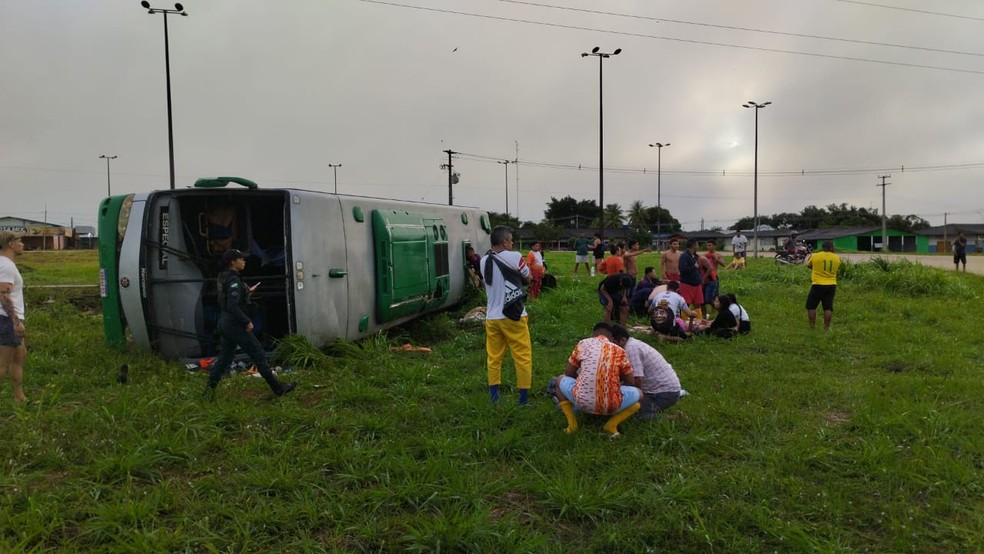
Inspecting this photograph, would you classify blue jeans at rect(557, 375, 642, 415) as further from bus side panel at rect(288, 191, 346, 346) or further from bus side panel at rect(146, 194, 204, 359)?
bus side panel at rect(146, 194, 204, 359)

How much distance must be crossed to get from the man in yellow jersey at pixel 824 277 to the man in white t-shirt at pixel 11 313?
33.8 ft

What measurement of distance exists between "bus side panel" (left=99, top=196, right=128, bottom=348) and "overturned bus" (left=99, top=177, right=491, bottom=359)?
1cm

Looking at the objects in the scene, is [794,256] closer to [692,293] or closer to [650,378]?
[692,293]

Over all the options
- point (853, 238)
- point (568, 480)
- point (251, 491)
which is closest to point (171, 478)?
point (251, 491)

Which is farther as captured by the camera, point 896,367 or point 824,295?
point 824,295

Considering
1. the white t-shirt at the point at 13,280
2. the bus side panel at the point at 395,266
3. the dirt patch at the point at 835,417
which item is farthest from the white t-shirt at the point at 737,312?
the white t-shirt at the point at 13,280

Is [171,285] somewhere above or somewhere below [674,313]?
above

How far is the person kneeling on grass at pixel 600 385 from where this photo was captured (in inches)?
188

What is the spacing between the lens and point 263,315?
7824mm

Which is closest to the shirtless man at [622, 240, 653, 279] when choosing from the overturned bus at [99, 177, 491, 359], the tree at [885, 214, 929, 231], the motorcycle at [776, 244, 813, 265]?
the overturned bus at [99, 177, 491, 359]

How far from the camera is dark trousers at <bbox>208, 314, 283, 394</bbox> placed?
5.73 metres

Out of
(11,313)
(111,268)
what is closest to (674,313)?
(111,268)

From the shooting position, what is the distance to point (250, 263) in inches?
319

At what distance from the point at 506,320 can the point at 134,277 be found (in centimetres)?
440
